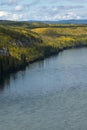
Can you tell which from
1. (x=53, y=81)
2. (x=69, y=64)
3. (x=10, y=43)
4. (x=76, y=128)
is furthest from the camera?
(x=10, y=43)

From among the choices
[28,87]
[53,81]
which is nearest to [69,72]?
[53,81]

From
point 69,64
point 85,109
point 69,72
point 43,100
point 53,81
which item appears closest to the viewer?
point 85,109

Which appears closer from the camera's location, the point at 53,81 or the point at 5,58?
the point at 53,81

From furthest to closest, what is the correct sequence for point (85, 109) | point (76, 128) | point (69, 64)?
point (69, 64), point (85, 109), point (76, 128)

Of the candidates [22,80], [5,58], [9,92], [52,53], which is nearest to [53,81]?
[22,80]

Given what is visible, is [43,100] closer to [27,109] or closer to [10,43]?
[27,109]

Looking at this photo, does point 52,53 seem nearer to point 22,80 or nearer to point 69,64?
point 69,64
